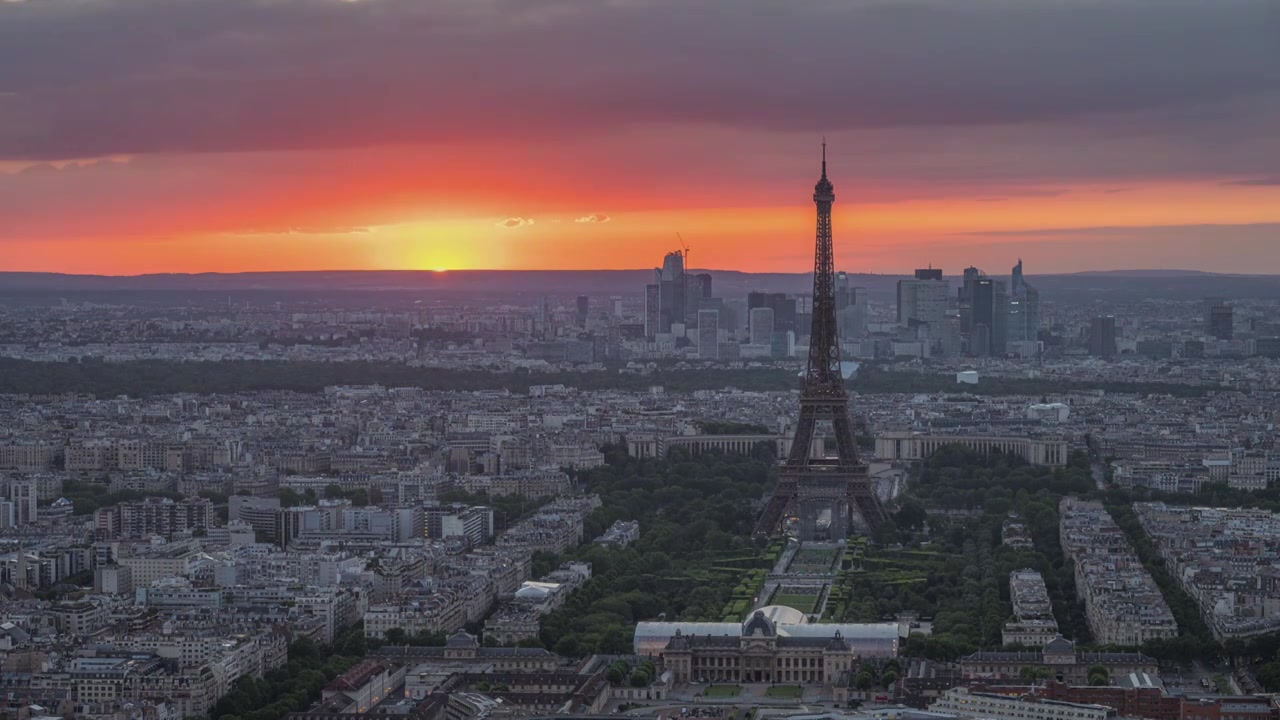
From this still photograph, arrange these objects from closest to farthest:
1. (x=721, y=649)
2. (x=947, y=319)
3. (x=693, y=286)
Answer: (x=721, y=649)
(x=947, y=319)
(x=693, y=286)

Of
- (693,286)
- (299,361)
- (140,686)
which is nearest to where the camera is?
(140,686)

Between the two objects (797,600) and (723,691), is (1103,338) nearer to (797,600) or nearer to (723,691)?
(797,600)

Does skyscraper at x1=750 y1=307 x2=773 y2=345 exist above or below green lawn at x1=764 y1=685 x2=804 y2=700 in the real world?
above

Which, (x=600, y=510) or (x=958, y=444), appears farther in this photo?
(x=958, y=444)

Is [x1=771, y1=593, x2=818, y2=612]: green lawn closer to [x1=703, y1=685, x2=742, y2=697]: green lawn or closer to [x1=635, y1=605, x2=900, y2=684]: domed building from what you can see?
[x1=635, y1=605, x2=900, y2=684]: domed building

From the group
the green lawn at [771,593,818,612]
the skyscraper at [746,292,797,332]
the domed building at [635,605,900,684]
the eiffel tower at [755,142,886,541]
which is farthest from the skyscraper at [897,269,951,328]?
the domed building at [635,605,900,684]

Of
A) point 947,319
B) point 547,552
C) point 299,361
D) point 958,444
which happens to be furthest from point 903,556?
point 947,319

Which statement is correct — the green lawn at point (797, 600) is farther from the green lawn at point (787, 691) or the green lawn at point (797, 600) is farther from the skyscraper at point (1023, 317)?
the skyscraper at point (1023, 317)

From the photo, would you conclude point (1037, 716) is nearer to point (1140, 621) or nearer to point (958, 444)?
point (1140, 621)
